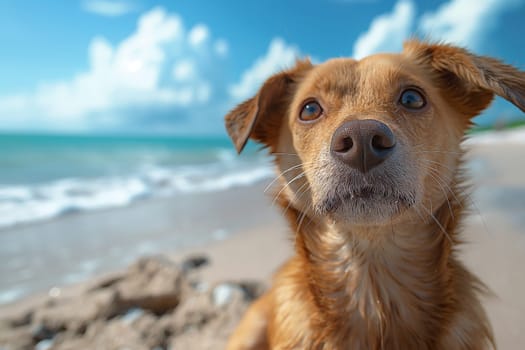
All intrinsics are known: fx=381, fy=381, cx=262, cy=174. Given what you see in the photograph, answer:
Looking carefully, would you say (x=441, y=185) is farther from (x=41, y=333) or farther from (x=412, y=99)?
(x=41, y=333)

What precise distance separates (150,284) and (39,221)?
392 centimetres

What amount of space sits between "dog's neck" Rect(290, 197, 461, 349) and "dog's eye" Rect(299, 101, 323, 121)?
0.62 metres

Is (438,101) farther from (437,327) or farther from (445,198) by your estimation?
(437,327)

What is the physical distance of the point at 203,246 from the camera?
5.35 m

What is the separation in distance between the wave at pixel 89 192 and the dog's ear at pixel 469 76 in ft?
12.2

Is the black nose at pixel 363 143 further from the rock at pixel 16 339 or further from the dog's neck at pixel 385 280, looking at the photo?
the rock at pixel 16 339

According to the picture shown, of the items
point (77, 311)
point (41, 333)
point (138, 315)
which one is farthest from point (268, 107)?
point (41, 333)

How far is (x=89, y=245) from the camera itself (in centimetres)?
546

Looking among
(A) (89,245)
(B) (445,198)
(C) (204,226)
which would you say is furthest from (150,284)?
(B) (445,198)

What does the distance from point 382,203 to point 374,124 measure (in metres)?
0.37

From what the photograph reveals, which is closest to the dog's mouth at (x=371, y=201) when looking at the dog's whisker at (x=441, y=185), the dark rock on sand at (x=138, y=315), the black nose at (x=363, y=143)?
the black nose at (x=363, y=143)

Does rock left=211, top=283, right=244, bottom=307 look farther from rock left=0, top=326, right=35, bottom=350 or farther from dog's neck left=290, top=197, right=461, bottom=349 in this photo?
dog's neck left=290, top=197, right=461, bottom=349

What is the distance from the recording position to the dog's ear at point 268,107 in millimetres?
2318

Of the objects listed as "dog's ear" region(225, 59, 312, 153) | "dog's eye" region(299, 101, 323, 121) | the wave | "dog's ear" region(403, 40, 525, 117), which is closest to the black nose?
"dog's eye" region(299, 101, 323, 121)
